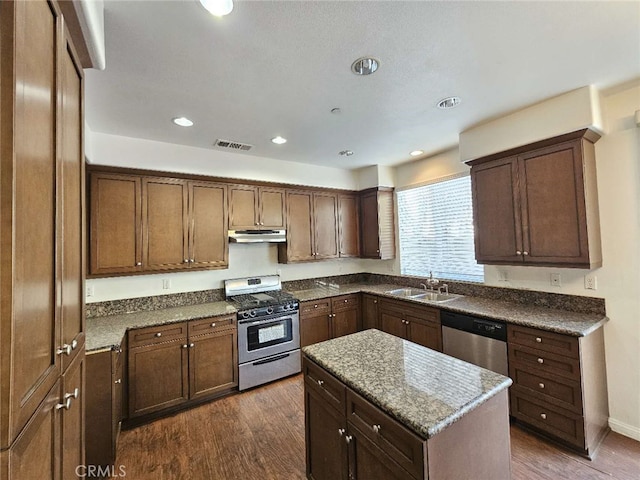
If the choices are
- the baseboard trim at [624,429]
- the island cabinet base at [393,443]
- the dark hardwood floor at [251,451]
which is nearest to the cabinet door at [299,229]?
the dark hardwood floor at [251,451]

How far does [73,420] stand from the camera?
1.15m

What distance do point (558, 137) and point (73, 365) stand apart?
352 cm

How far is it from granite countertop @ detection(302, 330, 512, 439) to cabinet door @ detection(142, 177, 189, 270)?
2037mm

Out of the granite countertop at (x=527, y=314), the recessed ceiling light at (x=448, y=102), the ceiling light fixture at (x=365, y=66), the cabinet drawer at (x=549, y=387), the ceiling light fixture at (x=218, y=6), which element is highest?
the recessed ceiling light at (x=448, y=102)

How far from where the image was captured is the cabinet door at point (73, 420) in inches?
40.8

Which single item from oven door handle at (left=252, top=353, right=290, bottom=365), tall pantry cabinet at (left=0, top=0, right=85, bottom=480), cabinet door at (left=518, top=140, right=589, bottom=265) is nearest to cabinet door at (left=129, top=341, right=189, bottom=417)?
oven door handle at (left=252, top=353, right=290, bottom=365)

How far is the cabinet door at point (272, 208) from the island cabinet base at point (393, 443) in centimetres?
234

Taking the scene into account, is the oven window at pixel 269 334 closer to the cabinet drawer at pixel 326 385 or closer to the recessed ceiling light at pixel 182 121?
the cabinet drawer at pixel 326 385

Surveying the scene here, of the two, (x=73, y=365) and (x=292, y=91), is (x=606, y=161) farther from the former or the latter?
(x=73, y=365)

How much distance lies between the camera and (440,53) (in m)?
1.77

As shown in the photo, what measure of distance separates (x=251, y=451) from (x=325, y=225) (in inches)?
112

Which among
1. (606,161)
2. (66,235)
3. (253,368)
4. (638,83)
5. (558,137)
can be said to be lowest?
(253,368)

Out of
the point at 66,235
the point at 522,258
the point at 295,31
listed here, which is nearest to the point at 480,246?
the point at 522,258

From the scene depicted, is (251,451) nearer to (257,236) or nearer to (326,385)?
(326,385)
